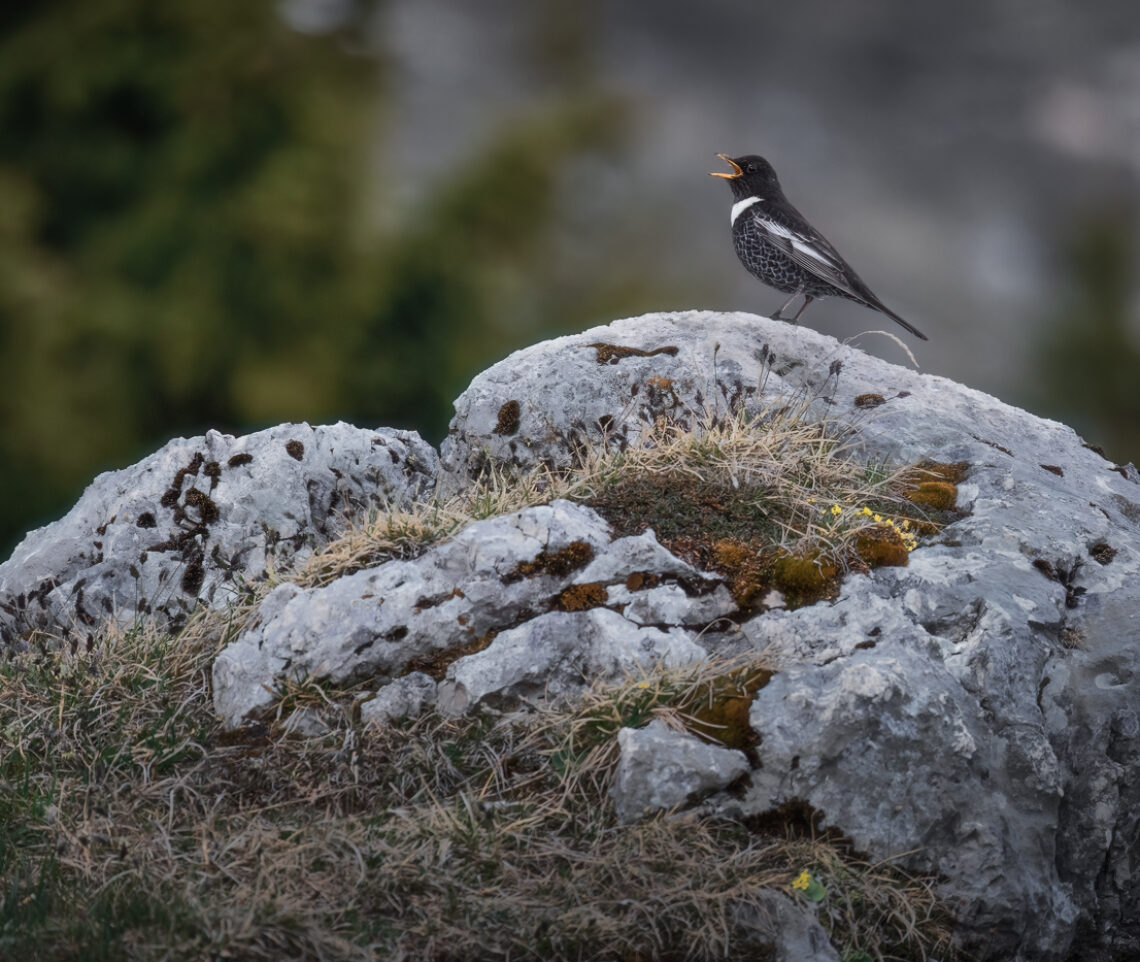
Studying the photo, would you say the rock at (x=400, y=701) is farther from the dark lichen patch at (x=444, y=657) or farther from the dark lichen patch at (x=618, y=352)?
the dark lichen patch at (x=618, y=352)

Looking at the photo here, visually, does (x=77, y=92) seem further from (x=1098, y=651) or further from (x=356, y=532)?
(x=1098, y=651)

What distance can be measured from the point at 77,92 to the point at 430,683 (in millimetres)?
7062

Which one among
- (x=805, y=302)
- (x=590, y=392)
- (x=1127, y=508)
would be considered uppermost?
(x=805, y=302)

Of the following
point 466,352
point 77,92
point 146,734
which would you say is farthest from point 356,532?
point 77,92

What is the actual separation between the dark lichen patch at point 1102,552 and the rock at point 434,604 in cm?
157

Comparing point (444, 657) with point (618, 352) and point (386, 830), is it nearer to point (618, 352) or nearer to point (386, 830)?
point (386, 830)

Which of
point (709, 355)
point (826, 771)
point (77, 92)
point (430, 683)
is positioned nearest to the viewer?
point (826, 771)

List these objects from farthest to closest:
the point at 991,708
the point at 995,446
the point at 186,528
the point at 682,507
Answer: the point at 186,528, the point at 995,446, the point at 682,507, the point at 991,708

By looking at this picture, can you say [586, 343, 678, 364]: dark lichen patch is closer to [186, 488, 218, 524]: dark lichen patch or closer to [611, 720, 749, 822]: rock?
[186, 488, 218, 524]: dark lichen patch

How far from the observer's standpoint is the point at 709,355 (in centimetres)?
489

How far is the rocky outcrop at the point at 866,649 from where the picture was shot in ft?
9.99

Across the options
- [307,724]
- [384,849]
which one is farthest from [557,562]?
[384,849]

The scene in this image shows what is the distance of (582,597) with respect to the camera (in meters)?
3.48

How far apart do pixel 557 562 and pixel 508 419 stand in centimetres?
137
